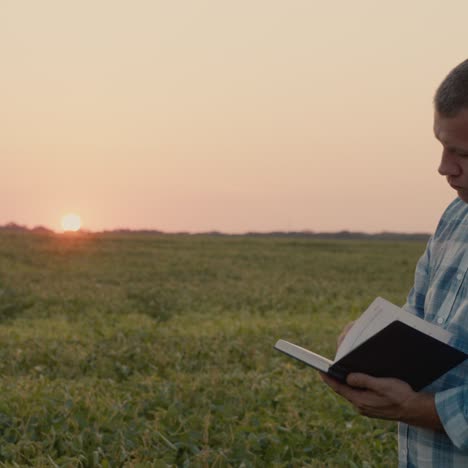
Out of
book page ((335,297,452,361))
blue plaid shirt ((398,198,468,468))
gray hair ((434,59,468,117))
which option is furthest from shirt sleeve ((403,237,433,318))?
gray hair ((434,59,468,117))

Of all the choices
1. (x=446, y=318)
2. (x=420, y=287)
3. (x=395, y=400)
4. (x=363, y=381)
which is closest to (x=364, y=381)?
(x=363, y=381)

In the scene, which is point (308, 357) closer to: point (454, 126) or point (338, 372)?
point (338, 372)

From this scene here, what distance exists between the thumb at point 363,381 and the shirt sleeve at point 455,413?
20 cm

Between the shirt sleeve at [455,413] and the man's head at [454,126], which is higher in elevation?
the man's head at [454,126]

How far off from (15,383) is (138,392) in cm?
109

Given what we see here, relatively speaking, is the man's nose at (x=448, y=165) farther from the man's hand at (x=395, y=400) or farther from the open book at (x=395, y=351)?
the man's hand at (x=395, y=400)

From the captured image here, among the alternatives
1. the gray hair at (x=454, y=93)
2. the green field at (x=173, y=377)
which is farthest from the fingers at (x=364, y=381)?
the green field at (x=173, y=377)

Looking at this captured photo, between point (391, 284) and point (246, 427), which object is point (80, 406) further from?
point (391, 284)

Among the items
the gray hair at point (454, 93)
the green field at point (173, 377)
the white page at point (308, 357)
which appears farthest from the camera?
the green field at point (173, 377)

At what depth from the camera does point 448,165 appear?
8.43 ft

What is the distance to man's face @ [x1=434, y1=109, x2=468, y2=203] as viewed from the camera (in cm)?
249

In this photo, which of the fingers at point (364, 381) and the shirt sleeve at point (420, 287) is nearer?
the fingers at point (364, 381)

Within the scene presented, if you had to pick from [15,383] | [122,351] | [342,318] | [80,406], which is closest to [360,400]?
[80,406]

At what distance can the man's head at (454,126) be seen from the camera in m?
2.46
